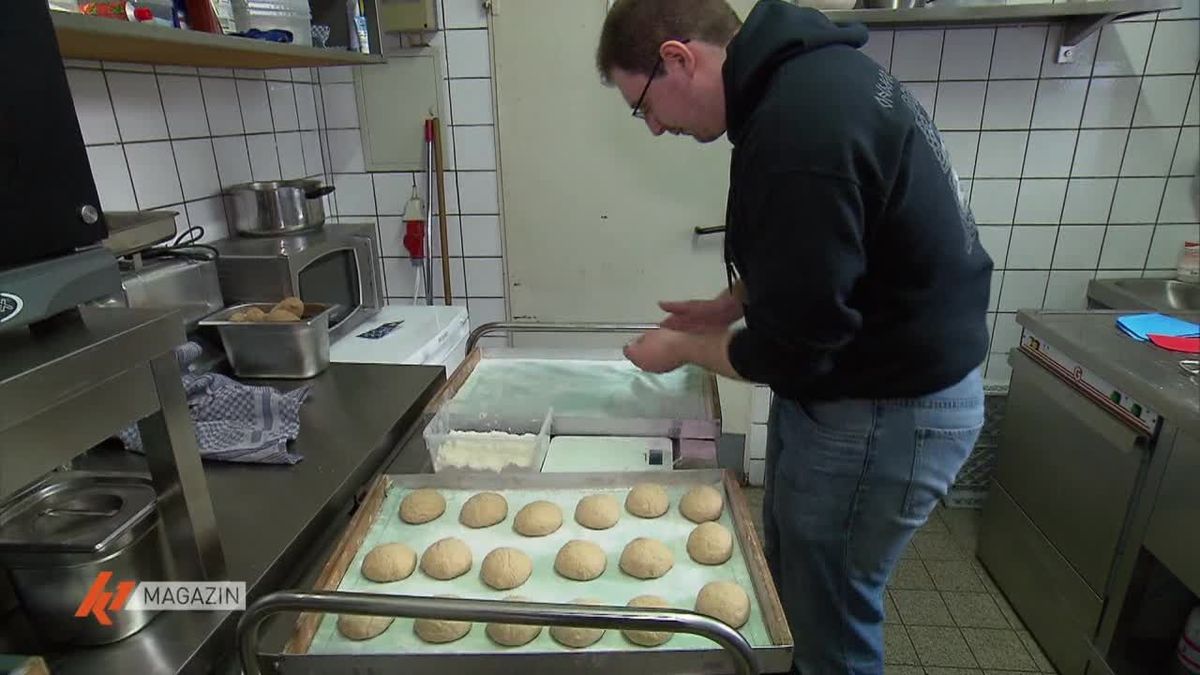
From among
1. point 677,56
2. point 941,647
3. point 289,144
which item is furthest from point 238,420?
point 941,647

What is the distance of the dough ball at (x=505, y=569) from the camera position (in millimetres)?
924

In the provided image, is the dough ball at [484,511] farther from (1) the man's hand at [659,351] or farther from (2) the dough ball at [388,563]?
(1) the man's hand at [659,351]

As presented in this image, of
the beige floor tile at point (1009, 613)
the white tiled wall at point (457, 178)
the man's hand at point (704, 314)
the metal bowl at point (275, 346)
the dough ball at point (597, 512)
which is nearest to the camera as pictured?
the dough ball at point (597, 512)

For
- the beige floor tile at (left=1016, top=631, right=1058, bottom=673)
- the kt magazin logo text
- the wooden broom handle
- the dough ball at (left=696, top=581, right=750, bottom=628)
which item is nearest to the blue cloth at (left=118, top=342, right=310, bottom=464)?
the kt magazin logo text

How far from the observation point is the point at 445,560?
948 millimetres

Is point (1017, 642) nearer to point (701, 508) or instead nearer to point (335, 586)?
point (701, 508)

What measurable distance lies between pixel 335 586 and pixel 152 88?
4.43 feet

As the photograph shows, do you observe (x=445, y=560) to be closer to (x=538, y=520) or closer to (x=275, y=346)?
(x=538, y=520)

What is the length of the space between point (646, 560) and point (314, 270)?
1236 mm

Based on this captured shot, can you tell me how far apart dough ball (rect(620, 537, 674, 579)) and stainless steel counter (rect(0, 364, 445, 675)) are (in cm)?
45

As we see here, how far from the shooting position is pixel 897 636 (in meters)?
1.81

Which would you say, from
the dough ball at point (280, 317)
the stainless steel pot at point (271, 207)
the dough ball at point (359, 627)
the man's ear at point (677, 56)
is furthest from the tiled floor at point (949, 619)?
the stainless steel pot at point (271, 207)

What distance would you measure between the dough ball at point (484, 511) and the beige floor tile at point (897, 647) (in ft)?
3.99

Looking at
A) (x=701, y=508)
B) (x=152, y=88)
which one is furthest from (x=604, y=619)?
(x=152, y=88)
